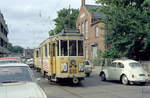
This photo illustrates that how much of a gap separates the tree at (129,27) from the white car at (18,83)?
14095mm

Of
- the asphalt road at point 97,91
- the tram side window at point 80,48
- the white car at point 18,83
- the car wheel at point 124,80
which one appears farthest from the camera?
the car wheel at point 124,80

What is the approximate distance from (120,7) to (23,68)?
16.0 meters

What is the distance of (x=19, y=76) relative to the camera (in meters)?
7.48

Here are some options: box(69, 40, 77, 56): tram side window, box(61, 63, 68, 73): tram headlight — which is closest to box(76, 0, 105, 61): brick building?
box(69, 40, 77, 56): tram side window

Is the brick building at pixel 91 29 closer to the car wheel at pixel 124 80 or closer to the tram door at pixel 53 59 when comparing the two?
the car wheel at pixel 124 80

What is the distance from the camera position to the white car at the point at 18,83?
573 centimetres

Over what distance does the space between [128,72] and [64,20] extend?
47.0 meters

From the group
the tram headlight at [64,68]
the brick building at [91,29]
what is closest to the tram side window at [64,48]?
the tram headlight at [64,68]

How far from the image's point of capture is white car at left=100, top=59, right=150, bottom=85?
49.2 feet

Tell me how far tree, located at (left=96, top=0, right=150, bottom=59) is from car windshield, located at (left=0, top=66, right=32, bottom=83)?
1400cm

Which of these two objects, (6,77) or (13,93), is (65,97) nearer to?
(6,77)

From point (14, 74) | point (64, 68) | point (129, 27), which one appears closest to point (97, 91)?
point (64, 68)

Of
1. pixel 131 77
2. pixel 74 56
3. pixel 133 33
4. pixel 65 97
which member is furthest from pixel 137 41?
pixel 65 97

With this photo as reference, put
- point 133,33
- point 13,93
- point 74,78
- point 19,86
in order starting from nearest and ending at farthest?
1. point 13,93
2. point 19,86
3. point 74,78
4. point 133,33
